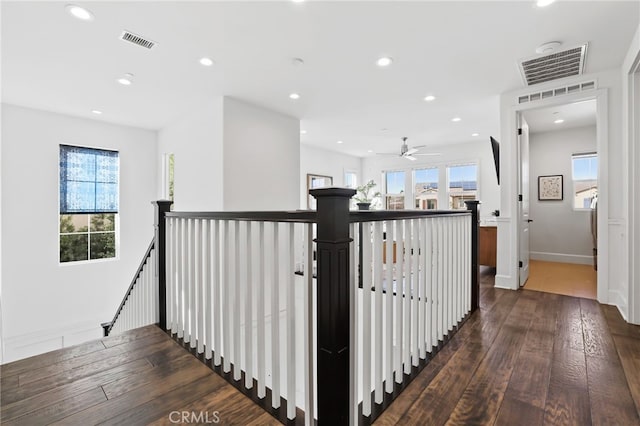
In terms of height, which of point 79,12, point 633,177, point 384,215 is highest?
point 79,12

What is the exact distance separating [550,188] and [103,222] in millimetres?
8530

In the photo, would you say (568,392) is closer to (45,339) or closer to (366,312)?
(366,312)

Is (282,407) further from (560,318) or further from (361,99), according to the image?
(361,99)

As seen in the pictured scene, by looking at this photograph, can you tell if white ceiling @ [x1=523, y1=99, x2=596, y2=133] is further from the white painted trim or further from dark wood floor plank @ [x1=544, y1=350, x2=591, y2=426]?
dark wood floor plank @ [x1=544, y1=350, x2=591, y2=426]

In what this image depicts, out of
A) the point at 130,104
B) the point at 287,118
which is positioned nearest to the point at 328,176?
the point at 287,118

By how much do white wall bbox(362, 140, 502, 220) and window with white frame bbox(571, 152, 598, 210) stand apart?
135 centimetres

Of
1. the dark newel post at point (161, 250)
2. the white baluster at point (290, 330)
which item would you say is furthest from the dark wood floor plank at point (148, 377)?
the white baluster at point (290, 330)

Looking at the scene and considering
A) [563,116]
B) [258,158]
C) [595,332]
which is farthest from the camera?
[563,116]

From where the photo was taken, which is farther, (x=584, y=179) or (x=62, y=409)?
(x=584, y=179)

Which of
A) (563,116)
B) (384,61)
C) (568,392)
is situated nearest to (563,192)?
(563,116)

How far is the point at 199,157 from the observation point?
4.38m

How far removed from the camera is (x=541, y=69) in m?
3.10

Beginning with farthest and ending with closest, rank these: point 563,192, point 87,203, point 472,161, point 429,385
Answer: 1. point 472,161
2. point 563,192
3. point 87,203
4. point 429,385

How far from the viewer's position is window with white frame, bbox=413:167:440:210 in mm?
7598
